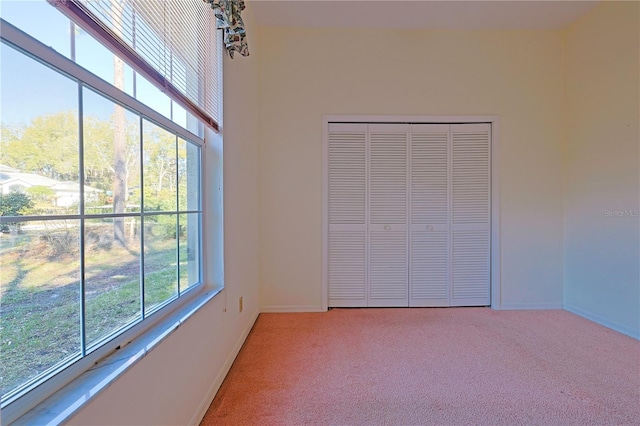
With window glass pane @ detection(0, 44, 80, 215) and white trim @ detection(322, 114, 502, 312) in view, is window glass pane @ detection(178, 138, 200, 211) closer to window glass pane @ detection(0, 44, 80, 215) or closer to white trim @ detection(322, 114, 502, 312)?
window glass pane @ detection(0, 44, 80, 215)

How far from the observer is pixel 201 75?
4.85ft

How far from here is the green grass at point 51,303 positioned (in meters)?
0.64

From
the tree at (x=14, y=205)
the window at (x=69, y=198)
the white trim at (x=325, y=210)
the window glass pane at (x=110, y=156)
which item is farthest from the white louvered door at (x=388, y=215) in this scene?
the tree at (x=14, y=205)

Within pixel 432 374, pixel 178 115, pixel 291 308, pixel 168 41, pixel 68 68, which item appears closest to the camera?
pixel 68 68

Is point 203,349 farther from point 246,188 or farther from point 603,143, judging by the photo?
point 603,143

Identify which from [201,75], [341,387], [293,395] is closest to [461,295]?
[341,387]

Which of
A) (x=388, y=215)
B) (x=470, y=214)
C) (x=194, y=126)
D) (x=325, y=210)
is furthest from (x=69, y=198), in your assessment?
(x=470, y=214)

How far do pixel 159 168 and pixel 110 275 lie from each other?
0.51 m

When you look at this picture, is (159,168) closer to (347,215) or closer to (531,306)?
(347,215)

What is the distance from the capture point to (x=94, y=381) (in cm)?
77

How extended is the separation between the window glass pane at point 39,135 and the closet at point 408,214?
2228 millimetres

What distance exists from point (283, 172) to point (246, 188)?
1.98ft

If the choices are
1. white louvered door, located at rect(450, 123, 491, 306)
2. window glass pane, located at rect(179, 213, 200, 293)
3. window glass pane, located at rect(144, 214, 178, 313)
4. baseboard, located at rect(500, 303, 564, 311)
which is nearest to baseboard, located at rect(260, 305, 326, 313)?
window glass pane, located at rect(179, 213, 200, 293)

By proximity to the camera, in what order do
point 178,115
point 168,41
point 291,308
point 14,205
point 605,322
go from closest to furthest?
point 14,205
point 168,41
point 178,115
point 605,322
point 291,308
